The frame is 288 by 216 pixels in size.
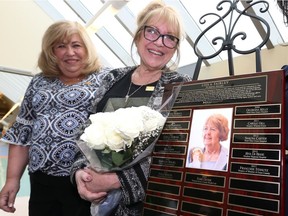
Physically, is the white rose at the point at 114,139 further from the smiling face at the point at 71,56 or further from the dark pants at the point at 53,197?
the smiling face at the point at 71,56

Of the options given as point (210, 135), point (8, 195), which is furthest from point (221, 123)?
point (8, 195)

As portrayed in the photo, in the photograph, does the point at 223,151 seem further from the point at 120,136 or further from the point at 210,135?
the point at 120,136

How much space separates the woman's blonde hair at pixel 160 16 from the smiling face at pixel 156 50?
0.02m

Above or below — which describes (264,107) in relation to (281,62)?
below

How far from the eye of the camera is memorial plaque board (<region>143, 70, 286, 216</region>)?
0.77 meters

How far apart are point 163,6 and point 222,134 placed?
1.95 feet

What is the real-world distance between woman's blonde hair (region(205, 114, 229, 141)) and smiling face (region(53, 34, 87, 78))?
3.06 ft

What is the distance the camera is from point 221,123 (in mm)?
882

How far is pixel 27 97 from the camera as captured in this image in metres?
1.65

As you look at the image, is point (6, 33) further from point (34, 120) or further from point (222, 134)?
point (222, 134)

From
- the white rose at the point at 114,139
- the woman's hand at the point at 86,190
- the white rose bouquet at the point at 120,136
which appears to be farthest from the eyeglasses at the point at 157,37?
the woman's hand at the point at 86,190

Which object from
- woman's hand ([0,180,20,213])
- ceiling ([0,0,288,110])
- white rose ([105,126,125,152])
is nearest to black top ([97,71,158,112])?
white rose ([105,126,125,152])

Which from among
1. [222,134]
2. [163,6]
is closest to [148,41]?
[163,6]

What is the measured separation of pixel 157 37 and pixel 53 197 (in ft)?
2.88
